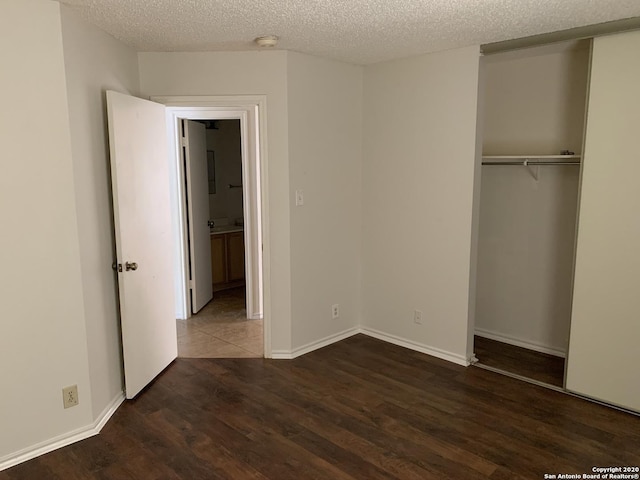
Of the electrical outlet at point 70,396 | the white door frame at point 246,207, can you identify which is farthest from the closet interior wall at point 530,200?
the electrical outlet at point 70,396

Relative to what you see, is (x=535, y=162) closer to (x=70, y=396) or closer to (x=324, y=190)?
(x=324, y=190)

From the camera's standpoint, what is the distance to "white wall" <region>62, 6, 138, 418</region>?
2619mm

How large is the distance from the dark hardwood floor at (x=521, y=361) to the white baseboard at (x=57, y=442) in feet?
9.03

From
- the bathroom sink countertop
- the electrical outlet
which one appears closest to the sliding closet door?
the electrical outlet

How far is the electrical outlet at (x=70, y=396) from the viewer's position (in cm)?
266

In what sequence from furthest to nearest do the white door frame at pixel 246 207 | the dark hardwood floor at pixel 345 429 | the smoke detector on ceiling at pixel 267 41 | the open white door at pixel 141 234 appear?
1. the white door frame at pixel 246 207
2. the smoke detector on ceiling at pixel 267 41
3. the open white door at pixel 141 234
4. the dark hardwood floor at pixel 345 429

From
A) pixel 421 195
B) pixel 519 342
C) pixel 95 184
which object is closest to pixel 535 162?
pixel 421 195

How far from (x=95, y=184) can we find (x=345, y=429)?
2084 mm

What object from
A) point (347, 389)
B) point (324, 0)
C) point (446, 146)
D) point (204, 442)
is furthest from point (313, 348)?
point (324, 0)

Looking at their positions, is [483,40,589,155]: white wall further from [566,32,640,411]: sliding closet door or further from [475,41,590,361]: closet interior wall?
[566,32,640,411]: sliding closet door

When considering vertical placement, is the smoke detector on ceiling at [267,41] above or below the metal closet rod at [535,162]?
above

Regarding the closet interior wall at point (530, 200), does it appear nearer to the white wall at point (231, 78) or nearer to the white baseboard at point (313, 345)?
the white baseboard at point (313, 345)

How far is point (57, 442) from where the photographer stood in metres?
2.65

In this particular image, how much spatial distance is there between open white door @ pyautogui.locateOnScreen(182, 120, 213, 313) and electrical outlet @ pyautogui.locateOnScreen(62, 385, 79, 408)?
7.62 feet
